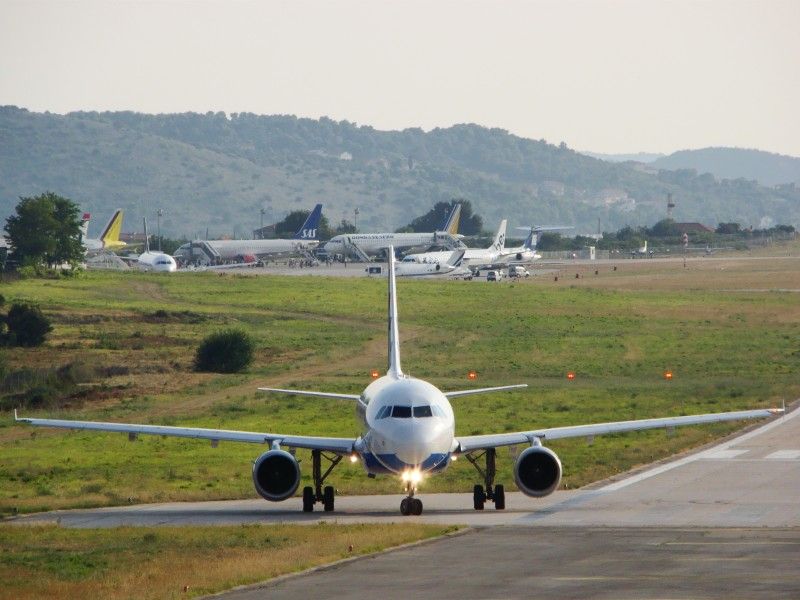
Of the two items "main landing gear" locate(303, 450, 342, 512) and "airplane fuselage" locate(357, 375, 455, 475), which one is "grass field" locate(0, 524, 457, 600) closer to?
"airplane fuselage" locate(357, 375, 455, 475)

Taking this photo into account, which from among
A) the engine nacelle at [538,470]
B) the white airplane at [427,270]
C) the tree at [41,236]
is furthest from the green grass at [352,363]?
the white airplane at [427,270]

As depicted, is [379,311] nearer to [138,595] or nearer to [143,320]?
[143,320]

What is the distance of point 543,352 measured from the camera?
10062 cm

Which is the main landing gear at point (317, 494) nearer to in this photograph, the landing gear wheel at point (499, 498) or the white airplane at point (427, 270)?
the landing gear wheel at point (499, 498)

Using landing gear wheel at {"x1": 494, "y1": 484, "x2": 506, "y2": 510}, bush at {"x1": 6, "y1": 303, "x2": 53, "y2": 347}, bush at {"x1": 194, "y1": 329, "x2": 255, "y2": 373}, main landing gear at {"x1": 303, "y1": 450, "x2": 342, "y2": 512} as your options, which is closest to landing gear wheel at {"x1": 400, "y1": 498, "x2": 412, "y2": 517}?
main landing gear at {"x1": 303, "y1": 450, "x2": 342, "y2": 512}

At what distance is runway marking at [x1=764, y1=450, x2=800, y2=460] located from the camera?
56.3 m

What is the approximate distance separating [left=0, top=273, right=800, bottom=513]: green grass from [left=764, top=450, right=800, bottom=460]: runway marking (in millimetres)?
3971

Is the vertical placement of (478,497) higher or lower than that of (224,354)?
lower

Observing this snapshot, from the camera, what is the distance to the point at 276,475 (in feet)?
146

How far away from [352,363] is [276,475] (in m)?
51.1

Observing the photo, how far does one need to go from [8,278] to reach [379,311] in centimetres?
3611

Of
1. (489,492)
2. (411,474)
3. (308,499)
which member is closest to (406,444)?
(411,474)

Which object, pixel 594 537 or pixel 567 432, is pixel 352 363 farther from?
pixel 594 537

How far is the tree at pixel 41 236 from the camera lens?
163 m
